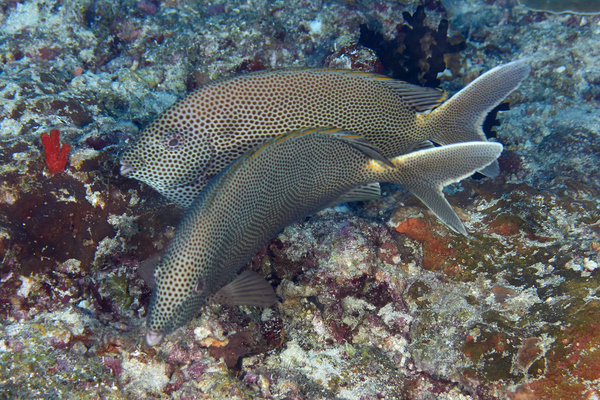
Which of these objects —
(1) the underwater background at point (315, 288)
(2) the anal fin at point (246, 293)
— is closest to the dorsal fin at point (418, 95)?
(1) the underwater background at point (315, 288)

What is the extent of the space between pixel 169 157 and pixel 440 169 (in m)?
2.60

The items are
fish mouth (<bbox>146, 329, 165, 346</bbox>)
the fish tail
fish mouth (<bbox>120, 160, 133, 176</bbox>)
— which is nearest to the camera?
fish mouth (<bbox>146, 329, 165, 346</bbox>)

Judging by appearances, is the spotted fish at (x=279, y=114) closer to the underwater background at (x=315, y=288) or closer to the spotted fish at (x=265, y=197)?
the spotted fish at (x=265, y=197)

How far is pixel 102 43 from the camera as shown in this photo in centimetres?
640

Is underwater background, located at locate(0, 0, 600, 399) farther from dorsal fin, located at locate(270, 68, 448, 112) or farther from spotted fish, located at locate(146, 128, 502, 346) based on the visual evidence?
dorsal fin, located at locate(270, 68, 448, 112)

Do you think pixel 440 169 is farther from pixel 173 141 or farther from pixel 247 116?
pixel 173 141

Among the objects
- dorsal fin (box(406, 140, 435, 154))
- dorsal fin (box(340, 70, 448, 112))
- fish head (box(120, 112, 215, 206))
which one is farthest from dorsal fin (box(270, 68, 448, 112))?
fish head (box(120, 112, 215, 206))

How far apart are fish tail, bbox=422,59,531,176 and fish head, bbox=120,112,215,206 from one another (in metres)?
2.34

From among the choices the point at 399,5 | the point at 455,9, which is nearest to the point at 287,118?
the point at 399,5

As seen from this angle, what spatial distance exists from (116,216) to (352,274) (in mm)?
2493

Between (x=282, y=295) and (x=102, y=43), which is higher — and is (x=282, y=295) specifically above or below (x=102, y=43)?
below

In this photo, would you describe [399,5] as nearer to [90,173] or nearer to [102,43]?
[102,43]

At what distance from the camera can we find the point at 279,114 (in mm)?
3117

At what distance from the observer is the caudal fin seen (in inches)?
122
